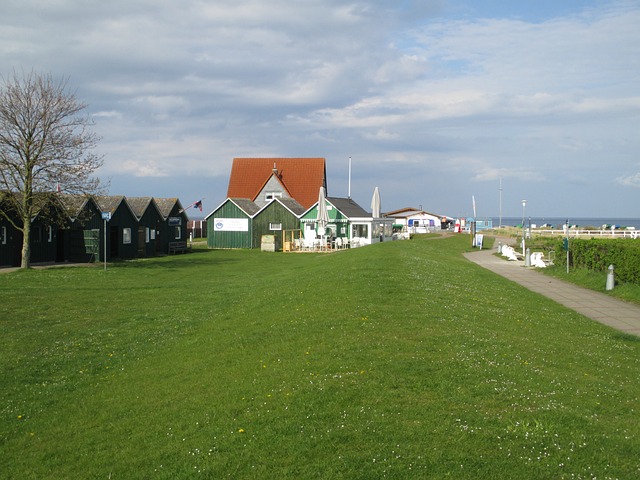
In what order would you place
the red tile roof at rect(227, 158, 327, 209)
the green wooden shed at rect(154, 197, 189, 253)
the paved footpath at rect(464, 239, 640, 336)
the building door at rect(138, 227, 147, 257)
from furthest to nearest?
1. the red tile roof at rect(227, 158, 327, 209)
2. the green wooden shed at rect(154, 197, 189, 253)
3. the building door at rect(138, 227, 147, 257)
4. the paved footpath at rect(464, 239, 640, 336)

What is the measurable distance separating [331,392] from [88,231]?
34014 mm

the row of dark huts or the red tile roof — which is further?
the red tile roof

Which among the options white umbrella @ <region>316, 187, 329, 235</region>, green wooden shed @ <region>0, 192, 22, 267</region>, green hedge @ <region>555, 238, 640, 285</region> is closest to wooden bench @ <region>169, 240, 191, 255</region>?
white umbrella @ <region>316, 187, 329, 235</region>

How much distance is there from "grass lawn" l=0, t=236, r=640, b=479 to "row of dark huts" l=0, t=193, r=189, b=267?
19751mm

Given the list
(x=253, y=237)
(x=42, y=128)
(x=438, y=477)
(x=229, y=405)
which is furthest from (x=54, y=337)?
(x=253, y=237)

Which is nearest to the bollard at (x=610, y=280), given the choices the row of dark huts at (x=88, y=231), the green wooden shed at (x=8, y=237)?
the row of dark huts at (x=88, y=231)

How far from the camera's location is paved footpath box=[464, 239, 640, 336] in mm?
15758

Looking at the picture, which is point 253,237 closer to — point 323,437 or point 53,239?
point 53,239

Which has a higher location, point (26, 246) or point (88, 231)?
point (88, 231)

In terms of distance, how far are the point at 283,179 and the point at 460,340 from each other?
63185mm

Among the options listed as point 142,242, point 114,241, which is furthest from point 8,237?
point 142,242

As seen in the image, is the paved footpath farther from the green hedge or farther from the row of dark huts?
the row of dark huts

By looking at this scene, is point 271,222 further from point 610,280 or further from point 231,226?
point 610,280

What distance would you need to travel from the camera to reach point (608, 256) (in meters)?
24.0
